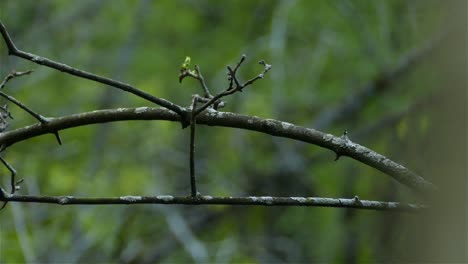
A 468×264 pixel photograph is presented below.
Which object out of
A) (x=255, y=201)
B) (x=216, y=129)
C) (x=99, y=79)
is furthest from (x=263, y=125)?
(x=216, y=129)

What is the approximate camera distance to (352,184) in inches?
286

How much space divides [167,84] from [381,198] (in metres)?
2.90

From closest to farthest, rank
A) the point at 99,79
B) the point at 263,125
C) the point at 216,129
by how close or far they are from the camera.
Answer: the point at 99,79 < the point at 263,125 < the point at 216,129

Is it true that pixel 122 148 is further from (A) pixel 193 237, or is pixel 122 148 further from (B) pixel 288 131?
(B) pixel 288 131

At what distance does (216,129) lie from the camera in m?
8.52

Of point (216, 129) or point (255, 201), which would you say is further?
point (216, 129)

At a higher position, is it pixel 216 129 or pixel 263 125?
pixel 216 129

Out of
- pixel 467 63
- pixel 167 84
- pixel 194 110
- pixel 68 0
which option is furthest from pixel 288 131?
pixel 68 0

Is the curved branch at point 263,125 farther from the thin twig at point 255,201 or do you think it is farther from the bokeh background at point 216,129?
the bokeh background at point 216,129

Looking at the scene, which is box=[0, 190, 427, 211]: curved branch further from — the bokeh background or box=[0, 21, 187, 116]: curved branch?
the bokeh background

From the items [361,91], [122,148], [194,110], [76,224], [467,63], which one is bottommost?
[467,63]

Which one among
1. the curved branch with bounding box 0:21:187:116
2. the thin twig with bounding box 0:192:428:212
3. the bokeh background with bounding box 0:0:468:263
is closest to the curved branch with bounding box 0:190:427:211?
the thin twig with bounding box 0:192:428:212

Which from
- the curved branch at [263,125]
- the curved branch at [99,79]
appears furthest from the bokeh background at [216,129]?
the curved branch at [99,79]

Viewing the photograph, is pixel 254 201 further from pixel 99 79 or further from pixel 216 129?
pixel 216 129
